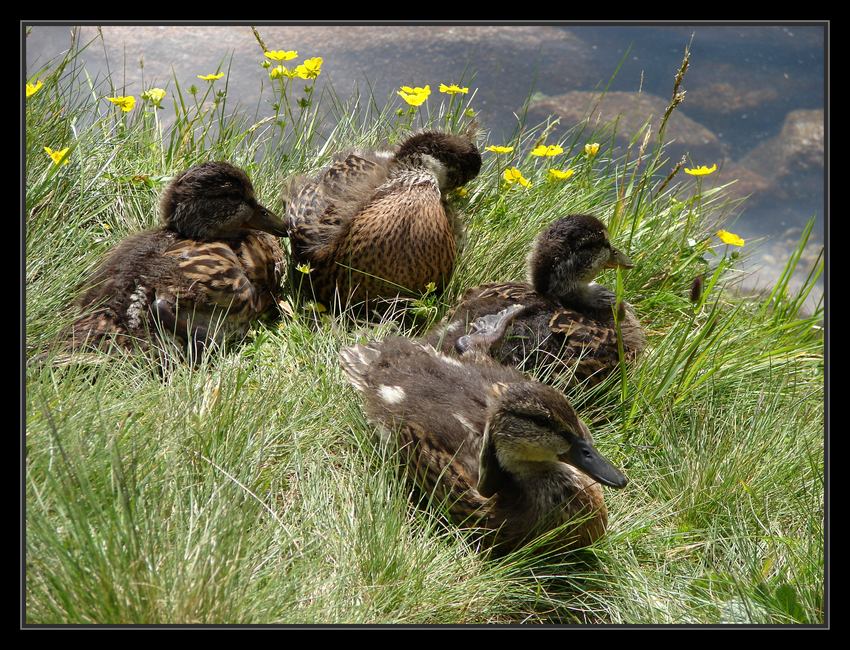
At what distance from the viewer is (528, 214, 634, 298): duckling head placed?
4086mm

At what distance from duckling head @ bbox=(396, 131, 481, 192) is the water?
1.02 m

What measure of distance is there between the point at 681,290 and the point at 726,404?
957 millimetres

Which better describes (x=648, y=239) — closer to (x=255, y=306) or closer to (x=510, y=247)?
(x=510, y=247)

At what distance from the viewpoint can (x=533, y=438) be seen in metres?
3.18

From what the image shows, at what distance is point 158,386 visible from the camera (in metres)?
3.51

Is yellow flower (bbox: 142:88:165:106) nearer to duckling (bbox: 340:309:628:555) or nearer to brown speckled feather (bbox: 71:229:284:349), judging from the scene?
brown speckled feather (bbox: 71:229:284:349)

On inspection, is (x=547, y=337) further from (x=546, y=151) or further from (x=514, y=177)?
(x=546, y=151)

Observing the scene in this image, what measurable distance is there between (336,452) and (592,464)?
3.18 ft

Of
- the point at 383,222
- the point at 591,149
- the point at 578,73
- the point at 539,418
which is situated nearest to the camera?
the point at 539,418

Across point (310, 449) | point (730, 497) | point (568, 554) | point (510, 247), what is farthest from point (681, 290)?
point (310, 449)

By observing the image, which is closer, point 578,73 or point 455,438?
point 455,438

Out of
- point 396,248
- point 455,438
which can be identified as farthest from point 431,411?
point 396,248

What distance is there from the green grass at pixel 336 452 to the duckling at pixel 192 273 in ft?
0.38
